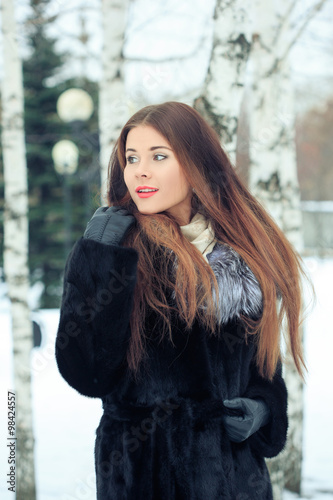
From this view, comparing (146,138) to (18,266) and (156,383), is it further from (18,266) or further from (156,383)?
(18,266)

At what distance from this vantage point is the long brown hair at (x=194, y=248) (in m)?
1.68

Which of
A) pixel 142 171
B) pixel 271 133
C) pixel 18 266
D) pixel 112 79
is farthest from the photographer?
pixel 112 79

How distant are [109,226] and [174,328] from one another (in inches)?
15.6

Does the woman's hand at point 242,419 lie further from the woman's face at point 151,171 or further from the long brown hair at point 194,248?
the woman's face at point 151,171

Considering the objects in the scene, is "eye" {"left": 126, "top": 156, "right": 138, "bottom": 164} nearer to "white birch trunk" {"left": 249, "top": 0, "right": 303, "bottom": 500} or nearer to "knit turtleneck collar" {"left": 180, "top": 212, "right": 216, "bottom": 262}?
"knit turtleneck collar" {"left": 180, "top": 212, "right": 216, "bottom": 262}

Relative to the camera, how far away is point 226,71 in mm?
2453

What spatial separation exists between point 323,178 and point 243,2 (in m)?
22.9

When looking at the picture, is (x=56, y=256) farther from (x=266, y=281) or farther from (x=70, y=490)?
(x=266, y=281)

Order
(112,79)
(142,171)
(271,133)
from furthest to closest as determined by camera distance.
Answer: (112,79)
(271,133)
(142,171)

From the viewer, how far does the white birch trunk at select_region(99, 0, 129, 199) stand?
11.6 ft

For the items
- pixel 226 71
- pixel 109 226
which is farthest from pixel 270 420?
pixel 226 71

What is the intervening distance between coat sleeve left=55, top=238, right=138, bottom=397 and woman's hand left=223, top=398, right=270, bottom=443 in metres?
0.43

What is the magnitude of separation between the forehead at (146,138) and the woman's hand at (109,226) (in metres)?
0.25

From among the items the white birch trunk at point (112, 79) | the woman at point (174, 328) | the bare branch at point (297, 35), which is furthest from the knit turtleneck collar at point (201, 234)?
the bare branch at point (297, 35)
